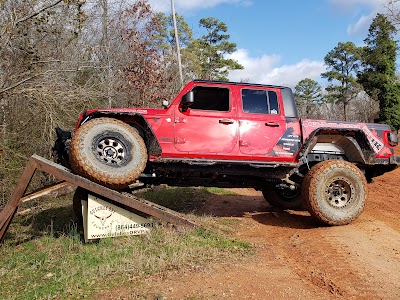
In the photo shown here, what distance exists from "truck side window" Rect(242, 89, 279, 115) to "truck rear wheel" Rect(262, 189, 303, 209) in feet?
7.08

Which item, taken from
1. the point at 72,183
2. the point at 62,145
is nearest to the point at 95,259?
the point at 72,183

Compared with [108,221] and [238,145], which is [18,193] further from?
[238,145]

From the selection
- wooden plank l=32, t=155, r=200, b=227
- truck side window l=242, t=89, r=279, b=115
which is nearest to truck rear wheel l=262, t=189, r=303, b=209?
truck side window l=242, t=89, r=279, b=115

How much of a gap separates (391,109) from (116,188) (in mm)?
26675

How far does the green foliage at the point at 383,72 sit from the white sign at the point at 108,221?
25.9 m

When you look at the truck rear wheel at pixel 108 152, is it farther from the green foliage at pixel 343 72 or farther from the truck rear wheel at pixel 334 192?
the green foliage at pixel 343 72

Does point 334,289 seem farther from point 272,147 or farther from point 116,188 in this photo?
point 116,188

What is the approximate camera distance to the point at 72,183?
5.09 metres

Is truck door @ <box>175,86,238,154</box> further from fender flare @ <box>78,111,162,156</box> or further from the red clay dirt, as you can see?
the red clay dirt

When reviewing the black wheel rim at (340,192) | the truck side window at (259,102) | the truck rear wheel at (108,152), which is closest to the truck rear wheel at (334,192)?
the black wheel rim at (340,192)

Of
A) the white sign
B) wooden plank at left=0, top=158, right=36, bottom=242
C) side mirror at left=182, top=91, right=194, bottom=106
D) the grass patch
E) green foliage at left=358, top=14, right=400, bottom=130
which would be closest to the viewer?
the grass patch

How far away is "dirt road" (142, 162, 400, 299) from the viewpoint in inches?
144

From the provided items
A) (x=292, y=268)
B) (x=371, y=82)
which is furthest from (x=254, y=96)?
(x=371, y=82)

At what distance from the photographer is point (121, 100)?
1473 centimetres
